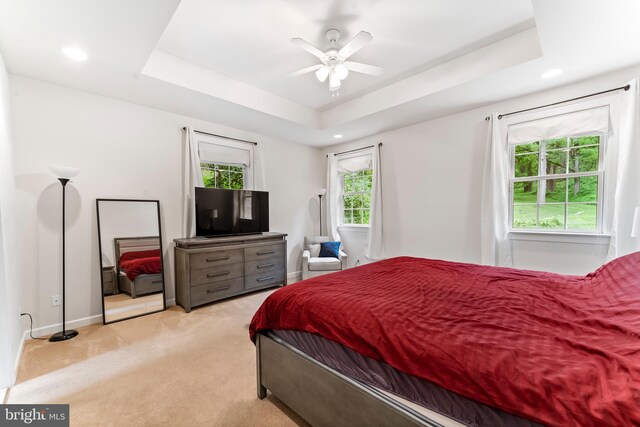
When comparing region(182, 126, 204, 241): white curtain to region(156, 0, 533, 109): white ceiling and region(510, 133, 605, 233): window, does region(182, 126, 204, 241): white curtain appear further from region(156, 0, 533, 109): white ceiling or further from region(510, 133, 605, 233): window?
region(510, 133, 605, 233): window

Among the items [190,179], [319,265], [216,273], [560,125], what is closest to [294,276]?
[319,265]

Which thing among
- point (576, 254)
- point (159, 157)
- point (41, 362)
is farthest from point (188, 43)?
point (576, 254)

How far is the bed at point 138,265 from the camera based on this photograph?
3107 millimetres

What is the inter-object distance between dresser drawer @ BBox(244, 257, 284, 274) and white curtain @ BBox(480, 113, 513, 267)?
290 centimetres

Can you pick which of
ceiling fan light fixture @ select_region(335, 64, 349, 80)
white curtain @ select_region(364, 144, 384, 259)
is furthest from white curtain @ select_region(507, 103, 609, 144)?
ceiling fan light fixture @ select_region(335, 64, 349, 80)

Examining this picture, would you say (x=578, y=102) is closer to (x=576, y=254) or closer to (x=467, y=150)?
(x=467, y=150)

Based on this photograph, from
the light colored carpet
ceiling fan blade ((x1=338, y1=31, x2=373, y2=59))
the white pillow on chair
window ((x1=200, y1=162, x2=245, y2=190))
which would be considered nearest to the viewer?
the light colored carpet

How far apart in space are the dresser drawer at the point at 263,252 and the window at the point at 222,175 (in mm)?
1092

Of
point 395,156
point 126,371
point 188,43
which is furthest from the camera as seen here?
point 395,156

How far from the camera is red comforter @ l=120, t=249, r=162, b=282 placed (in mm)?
3131

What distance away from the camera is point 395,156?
14.2 feet

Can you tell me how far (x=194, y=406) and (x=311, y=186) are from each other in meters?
4.08

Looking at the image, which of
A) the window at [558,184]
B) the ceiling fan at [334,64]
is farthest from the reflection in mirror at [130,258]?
the window at [558,184]

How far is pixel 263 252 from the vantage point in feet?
13.3
